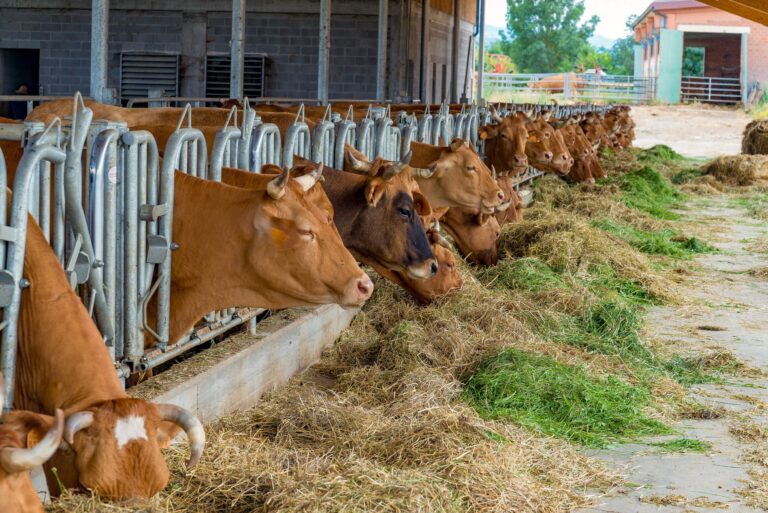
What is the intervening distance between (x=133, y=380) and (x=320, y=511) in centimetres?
175

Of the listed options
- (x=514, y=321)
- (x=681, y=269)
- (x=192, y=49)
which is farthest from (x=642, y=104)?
(x=514, y=321)

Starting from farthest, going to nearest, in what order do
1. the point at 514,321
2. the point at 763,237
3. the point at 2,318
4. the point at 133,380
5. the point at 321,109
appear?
the point at 763,237, the point at 321,109, the point at 514,321, the point at 133,380, the point at 2,318

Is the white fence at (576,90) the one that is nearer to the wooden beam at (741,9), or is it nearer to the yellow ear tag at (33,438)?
the wooden beam at (741,9)

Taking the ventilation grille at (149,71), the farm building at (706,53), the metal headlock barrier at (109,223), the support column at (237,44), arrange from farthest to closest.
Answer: the farm building at (706,53), the ventilation grille at (149,71), the support column at (237,44), the metal headlock barrier at (109,223)

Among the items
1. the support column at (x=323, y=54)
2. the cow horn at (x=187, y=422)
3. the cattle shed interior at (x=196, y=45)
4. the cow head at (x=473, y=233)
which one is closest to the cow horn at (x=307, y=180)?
the cow horn at (x=187, y=422)

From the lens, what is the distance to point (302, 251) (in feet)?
16.8

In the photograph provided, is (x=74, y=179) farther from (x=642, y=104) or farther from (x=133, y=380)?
(x=642, y=104)

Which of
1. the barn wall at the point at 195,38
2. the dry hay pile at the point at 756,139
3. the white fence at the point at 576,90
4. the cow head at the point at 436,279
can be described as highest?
the white fence at the point at 576,90

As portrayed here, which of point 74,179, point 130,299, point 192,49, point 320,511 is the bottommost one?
point 320,511

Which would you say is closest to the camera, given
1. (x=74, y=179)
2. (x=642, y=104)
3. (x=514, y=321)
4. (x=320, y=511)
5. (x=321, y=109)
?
(x=320, y=511)

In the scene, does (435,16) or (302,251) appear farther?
(435,16)

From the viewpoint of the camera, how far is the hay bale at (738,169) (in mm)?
22859

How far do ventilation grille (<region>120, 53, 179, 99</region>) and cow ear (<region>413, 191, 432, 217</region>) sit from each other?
18.4 metres

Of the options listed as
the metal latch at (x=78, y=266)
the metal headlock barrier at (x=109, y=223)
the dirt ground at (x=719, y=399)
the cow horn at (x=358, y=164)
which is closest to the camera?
the metal headlock barrier at (x=109, y=223)
